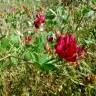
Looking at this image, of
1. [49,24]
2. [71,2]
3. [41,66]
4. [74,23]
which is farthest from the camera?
[71,2]

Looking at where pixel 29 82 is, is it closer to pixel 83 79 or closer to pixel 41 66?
pixel 83 79

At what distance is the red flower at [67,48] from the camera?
1.60 metres

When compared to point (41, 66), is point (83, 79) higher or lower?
lower

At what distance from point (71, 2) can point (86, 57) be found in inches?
46.1

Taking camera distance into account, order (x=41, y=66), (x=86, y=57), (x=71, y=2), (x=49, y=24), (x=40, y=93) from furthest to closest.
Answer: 1. (x=71, y=2)
2. (x=49, y=24)
3. (x=86, y=57)
4. (x=40, y=93)
5. (x=41, y=66)

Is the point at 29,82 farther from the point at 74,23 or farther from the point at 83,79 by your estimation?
the point at 74,23

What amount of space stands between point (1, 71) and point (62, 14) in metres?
1.07

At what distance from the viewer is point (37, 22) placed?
2580 millimetres

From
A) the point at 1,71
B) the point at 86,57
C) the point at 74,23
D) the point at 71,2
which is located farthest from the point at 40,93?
the point at 71,2

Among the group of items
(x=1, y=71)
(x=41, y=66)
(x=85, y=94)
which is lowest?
(x=85, y=94)

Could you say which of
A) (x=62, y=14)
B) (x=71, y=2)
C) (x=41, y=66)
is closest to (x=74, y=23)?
(x=62, y=14)

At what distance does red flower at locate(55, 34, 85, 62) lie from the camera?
1.60 meters

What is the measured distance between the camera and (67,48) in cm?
163

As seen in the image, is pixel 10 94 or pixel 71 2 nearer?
pixel 10 94
